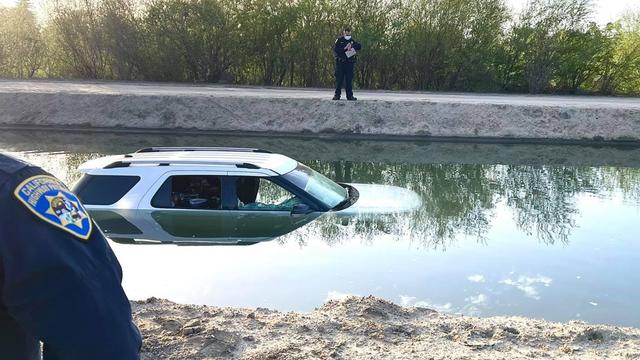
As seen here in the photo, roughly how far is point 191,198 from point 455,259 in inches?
144

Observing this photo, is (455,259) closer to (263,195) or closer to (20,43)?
(263,195)

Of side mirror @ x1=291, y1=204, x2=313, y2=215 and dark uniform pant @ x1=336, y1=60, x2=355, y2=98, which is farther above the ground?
dark uniform pant @ x1=336, y1=60, x2=355, y2=98

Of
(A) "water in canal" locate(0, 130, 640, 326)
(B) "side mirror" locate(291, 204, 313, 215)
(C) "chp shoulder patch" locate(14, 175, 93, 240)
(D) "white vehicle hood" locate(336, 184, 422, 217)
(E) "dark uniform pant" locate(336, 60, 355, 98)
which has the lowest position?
(A) "water in canal" locate(0, 130, 640, 326)

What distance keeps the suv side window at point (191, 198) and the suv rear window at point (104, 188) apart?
0.44 m

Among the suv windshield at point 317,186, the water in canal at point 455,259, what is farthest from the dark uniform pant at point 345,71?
the suv windshield at point 317,186

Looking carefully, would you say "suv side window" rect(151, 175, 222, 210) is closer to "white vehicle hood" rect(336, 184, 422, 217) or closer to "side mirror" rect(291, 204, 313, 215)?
"side mirror" rect(291, 204, 313, 215)

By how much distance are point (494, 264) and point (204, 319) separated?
384cm

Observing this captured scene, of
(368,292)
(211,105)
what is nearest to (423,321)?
(368,292)

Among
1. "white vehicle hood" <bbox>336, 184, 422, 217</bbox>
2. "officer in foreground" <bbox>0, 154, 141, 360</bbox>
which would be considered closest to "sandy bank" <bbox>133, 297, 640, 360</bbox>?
"white vehicle hood" <bbox>336, 184, 422, 217</bbox>

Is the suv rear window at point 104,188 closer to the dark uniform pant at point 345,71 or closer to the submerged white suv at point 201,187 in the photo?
the submerged white suv at point 201,187

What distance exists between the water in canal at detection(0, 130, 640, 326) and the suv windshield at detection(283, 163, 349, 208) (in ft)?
1.54

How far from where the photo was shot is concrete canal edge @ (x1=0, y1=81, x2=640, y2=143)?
19.7m

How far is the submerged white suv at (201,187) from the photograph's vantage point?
311 inches

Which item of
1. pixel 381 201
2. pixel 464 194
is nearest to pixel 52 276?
pixel 381 201
